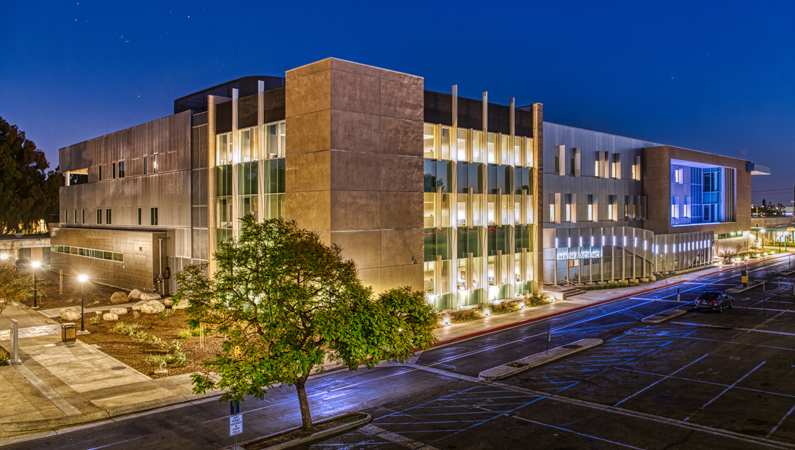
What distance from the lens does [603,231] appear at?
5219 centimetres

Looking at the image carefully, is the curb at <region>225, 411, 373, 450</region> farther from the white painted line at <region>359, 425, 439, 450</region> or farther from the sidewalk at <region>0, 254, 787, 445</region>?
the sidewalk at <region>0, 254, 787, 445</region>

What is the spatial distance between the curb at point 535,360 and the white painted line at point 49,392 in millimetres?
15788

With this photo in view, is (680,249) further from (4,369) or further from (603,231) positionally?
(4,369)

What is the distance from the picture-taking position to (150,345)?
28328mm

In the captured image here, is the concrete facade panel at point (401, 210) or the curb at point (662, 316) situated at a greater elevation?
the concrete facade panel at point (401, 210)

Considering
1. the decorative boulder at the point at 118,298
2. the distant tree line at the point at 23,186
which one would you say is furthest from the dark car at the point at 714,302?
the distant tree line at the point at 23,186

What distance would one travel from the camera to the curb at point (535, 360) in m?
22.6

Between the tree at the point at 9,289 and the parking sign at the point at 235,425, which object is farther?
the tree at the point at 9,289

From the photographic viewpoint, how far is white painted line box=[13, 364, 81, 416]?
18323 mm

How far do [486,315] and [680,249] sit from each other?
3904 centimetres

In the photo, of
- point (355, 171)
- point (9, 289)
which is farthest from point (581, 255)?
point (9, 289)

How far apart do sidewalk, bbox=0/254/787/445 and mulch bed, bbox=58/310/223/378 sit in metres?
0.69

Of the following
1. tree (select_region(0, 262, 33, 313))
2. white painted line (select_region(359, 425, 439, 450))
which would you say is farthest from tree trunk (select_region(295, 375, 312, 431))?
tree (select_region(0, 262, 33, 313))

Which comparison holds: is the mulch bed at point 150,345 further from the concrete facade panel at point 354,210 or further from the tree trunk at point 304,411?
the concrete facade panel at point 354,210
